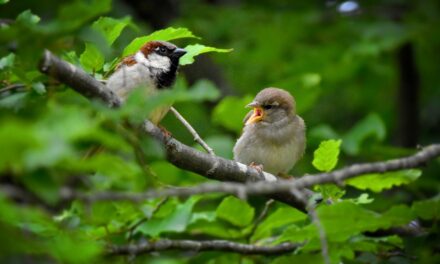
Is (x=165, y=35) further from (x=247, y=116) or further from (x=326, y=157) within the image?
(x=247, y=116)

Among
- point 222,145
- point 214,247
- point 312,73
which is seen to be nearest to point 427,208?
point 214,247

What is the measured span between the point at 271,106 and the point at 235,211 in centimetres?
179

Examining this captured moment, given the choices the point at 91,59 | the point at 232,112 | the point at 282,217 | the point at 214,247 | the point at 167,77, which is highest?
the point at 91,59

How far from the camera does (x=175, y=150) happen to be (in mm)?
3318

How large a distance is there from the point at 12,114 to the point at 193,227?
6.30 feet

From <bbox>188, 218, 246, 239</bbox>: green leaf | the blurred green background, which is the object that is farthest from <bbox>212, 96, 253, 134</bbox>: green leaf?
<bbox>188, 218, 246, 239</bbox>: green leaf

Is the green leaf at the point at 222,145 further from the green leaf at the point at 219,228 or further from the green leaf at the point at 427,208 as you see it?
the green leaf at the point at 427,208

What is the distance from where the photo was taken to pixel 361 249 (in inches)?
139

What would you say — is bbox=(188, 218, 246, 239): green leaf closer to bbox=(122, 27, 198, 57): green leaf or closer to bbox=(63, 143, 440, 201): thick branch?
bbox=(122, 27, 198, 57): green leaf

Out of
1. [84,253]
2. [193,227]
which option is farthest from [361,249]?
[84,253]

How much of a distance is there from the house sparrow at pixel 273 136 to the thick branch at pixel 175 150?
4.78 feet

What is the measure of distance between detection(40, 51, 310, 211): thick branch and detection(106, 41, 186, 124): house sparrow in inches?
23.4

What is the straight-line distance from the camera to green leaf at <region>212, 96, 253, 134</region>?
577cm

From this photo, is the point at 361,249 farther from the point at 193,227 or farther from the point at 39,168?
the point at 39,168
